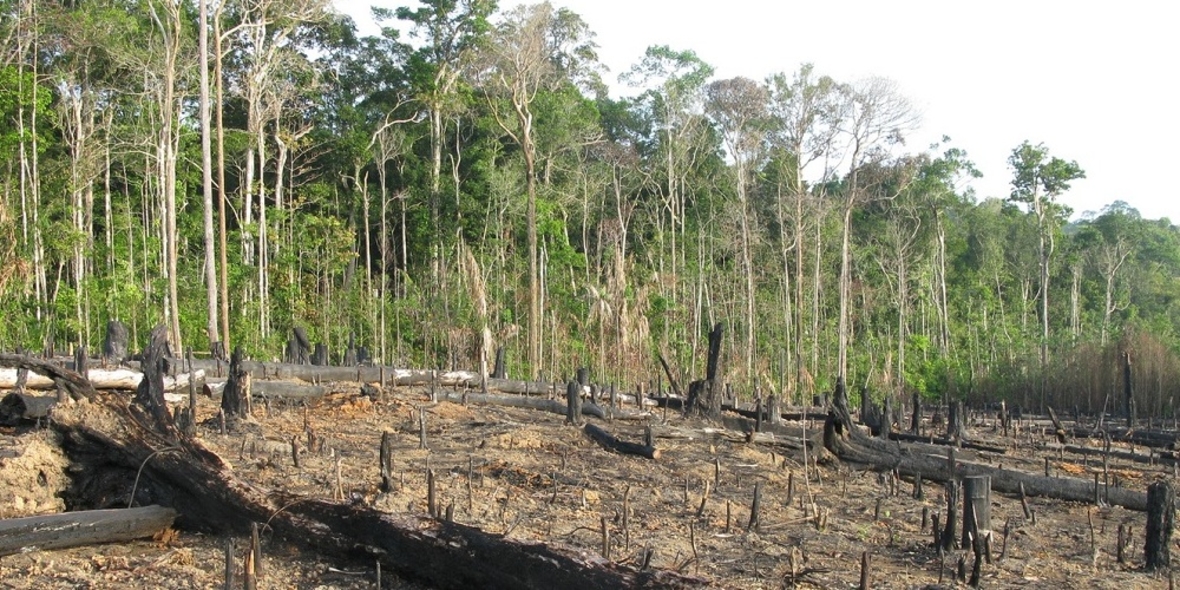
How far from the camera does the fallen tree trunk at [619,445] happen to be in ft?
33.0

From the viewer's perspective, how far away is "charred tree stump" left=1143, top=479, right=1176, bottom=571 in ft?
22.8

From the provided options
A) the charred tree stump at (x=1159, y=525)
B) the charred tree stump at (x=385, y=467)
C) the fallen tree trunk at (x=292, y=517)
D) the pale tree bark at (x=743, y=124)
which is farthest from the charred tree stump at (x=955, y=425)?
the pale tree bark at (x=743, y=124)

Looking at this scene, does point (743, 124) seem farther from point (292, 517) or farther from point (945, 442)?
point (292, 517)

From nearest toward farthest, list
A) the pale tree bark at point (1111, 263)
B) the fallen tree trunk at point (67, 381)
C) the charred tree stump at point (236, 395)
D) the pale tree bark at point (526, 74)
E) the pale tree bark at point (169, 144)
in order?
the fallen tree trunk at point (67, 381), the charred tree stump at point (236, 395), the pale tree bark at point (169, 144), the pale tree bark at point (526, 74), the pale tree bark at point (1111, 263)

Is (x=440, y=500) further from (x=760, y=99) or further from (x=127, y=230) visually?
(x=760, y=99)

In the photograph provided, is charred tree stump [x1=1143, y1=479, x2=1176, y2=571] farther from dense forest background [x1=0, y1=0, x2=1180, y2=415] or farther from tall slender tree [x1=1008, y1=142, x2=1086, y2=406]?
tall slender tree [x1=1008, y1=142, x2=1086, y2=406]

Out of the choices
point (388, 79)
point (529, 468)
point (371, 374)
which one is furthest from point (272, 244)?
point (529, 468)

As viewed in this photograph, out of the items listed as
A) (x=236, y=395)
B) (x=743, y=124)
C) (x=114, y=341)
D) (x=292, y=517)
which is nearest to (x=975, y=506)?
(x=292, y=517)

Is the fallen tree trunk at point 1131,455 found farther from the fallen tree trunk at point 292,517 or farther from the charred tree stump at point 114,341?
the charred tree stump at point 114,341

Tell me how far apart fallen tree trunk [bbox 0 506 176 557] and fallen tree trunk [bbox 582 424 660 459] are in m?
5.15

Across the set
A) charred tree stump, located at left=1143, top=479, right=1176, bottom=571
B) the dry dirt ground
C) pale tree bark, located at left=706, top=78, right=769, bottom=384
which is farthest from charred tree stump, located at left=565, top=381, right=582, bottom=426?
pale tree bark, located at left=706, top=78, right=769, bottom=384

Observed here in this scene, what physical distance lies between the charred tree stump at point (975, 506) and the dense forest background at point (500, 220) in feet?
42.3

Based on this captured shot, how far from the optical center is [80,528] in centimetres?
535

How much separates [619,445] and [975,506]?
4.04 meters
